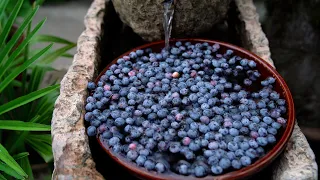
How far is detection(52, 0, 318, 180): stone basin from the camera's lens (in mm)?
1204

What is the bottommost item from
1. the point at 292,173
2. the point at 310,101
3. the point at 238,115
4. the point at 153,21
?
the point at 310,101

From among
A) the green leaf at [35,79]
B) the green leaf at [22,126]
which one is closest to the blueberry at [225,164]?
the green leaf at [22,126]

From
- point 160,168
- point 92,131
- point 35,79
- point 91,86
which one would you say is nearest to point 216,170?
point 160,168

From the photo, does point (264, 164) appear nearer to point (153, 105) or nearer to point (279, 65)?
point (153, 105)

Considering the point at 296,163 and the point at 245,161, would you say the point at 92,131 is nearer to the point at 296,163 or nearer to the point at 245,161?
the point at 245,161

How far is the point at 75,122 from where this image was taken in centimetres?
130

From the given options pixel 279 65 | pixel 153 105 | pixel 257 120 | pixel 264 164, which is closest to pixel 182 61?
pixel 153 105

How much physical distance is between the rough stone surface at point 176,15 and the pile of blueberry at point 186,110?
4.1 inches

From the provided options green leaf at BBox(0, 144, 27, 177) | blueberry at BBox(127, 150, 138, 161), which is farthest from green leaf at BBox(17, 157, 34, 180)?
blueberry at BBox(127, 150, 138, 161)

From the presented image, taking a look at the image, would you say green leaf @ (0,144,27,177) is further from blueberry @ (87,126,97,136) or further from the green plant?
blueberry @ (87,126,97,136)

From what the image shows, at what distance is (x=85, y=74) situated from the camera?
1.50m

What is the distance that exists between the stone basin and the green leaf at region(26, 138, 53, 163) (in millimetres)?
387

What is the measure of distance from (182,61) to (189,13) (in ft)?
0.66

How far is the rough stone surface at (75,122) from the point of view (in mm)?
1201
